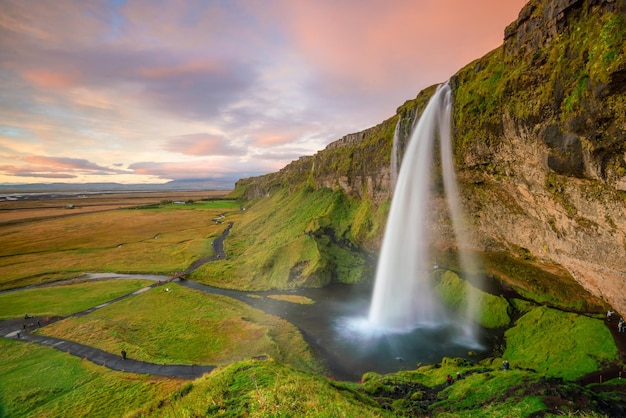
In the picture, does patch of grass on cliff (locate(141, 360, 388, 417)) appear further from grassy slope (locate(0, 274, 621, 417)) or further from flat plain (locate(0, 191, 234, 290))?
flat plain (locate(0, 191, 234, 290))

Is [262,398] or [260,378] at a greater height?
[262,398]

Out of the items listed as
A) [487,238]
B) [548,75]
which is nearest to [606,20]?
[548,75]

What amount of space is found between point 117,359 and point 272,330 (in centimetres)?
1527

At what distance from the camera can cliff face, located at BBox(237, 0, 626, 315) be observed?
16.6 m

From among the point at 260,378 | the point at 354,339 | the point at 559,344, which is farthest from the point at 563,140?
the point at 354,339

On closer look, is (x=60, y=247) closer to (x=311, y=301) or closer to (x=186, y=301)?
(x=186, y=301)

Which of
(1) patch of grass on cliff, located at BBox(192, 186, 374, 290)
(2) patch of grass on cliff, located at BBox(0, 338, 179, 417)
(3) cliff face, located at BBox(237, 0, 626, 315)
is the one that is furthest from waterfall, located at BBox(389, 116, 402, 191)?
(2) patch of grass on cliff, located at BBox(0, 338, 179, 417)

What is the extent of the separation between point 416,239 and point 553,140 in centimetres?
2262

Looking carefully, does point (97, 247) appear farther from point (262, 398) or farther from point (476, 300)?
point (476, 300)

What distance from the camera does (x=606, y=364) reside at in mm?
21000

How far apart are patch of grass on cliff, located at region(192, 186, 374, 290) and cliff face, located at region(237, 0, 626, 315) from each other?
80.6 ft

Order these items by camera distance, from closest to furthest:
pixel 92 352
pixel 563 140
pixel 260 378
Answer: pixel 260 378
pixel 563 140
pixel 92 352

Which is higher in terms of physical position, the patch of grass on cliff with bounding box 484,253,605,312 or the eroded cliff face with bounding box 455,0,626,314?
the eroded cliff face with bounding box 455,0,626,314

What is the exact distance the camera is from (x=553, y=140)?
19.9 m
